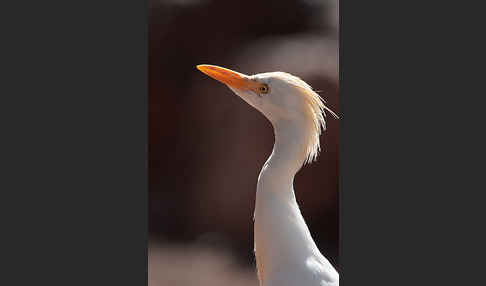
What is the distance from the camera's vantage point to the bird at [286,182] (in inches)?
90.8

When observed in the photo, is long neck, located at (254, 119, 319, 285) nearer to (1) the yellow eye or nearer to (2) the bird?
(2) the bird

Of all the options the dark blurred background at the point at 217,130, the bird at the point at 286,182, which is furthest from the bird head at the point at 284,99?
the dark blurred background at the point at 217,130

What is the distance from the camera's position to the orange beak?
2.35 metres

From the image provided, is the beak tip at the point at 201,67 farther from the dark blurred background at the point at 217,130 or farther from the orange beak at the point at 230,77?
the dark blurred background at the point at 217,130

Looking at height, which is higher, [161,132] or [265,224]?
Answer: [161,132]

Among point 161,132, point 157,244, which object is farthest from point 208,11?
point 157,244

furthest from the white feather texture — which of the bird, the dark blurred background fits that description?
the dark blurred background

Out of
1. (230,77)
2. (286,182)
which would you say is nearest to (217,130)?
(230,77)

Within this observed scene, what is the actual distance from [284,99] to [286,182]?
0.28m

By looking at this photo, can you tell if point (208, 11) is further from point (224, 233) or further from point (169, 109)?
point (224, 233)

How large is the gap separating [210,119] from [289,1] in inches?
20.3

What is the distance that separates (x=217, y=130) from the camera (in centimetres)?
257

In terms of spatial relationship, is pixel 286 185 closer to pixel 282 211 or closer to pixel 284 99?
pixel 282 211

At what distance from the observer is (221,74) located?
238 centimetres
